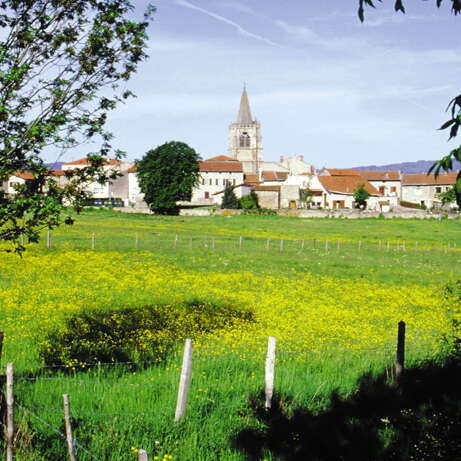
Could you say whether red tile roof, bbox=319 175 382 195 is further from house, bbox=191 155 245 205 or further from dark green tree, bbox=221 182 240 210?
house, bbox=191 155 245 205

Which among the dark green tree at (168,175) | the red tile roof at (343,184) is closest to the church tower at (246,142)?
the red tile roof at (343,184)

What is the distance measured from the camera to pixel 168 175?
98.4 m

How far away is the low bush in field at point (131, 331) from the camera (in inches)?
460

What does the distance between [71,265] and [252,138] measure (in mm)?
172638

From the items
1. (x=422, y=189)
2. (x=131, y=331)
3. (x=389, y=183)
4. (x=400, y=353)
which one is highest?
Answer: (x=389, y=183)

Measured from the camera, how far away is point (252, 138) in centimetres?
19462

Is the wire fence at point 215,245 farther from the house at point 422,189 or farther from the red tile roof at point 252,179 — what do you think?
the red tile roof at point 252,179

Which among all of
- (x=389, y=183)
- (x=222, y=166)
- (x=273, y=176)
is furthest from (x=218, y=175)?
(x=389, y=183)

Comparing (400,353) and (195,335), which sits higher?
(400,353)

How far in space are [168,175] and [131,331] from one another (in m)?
86.4

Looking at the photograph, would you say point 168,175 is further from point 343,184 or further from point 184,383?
point 184,383

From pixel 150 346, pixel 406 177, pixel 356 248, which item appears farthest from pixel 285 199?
pixel 150 346

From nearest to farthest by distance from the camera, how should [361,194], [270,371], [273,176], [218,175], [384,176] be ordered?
[270,371]
[361,194]
[384,176]
[218,175]
[273,176]

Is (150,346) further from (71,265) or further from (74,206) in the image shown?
(71,265)
